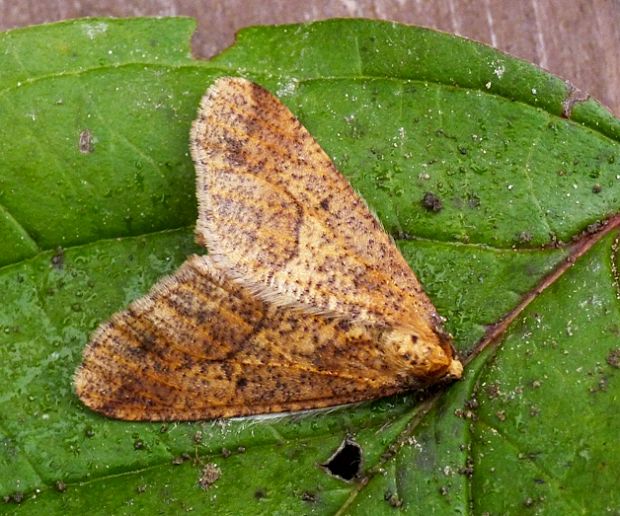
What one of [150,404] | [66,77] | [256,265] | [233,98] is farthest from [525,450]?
[66,77]

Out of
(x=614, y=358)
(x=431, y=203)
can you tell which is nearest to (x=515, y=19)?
(x=431, y=203)

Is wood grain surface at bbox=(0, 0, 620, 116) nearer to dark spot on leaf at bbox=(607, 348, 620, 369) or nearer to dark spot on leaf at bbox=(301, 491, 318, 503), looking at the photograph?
dark spot on leaf at bbox=(607, 348, 620, 369)

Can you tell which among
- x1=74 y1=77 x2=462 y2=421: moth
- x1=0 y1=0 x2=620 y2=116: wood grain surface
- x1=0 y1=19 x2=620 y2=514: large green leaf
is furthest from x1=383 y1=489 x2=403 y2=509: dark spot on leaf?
x1=0 y1=0 x2=620 y2=116: wood grain surface

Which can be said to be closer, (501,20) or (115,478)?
(115,478)

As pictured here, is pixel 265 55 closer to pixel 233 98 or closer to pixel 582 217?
pixel 233 98

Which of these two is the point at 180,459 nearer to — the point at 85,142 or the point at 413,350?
the point at 413,350

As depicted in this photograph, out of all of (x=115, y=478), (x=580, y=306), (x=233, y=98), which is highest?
(x=233, y=98)

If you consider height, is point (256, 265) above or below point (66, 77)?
below

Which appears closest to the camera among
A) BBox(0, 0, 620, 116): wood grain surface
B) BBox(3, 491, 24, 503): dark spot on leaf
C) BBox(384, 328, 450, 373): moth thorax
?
BBox(384, 328, 450, 373): moth thorax
